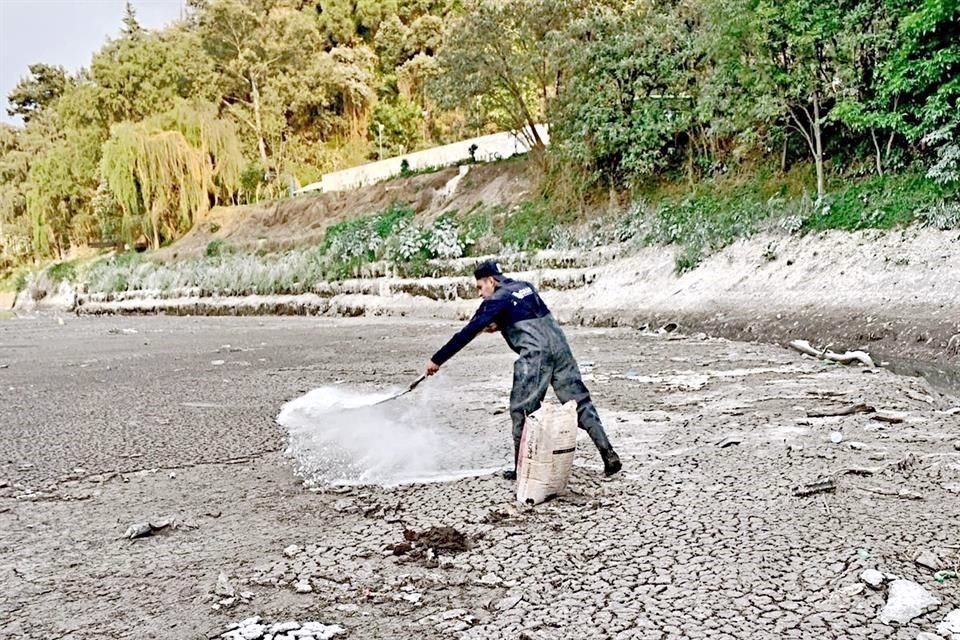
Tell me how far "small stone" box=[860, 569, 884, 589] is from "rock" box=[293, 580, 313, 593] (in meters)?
2.33

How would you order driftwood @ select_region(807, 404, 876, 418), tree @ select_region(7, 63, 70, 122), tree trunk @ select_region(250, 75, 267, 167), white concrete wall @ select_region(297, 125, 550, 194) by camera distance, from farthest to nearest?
tree @ select_region(7, 63, 70, 122), tree trunk @ select_region(250, 75, 267, 167), white concrete wall @ select_region(297, 125, 550, 194), driftwood @ select_region(807, 404, 876, 418)

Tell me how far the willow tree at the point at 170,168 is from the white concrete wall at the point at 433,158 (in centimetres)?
469

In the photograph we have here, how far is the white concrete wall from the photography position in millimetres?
33812

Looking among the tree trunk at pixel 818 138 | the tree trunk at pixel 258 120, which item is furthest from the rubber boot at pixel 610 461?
the tree trunk at pixel 258 120

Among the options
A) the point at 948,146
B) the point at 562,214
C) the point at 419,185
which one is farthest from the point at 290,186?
the point at 948,146

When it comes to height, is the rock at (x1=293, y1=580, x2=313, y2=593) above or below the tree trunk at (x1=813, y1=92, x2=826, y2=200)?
below

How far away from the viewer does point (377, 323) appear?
21078mm

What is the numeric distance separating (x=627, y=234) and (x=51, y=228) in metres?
46.1

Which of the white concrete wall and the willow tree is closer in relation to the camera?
the white concrete wall

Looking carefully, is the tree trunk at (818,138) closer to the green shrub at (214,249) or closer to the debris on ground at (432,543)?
the debris on ground at (432,543)

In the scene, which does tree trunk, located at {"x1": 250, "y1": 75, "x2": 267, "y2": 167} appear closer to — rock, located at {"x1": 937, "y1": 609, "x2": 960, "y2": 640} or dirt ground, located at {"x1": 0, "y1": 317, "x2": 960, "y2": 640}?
dirt ground, located at {"x1": 0, "y1": 317, "x2": 960, "y2": 640}

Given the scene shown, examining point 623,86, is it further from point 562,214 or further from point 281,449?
point 281,449

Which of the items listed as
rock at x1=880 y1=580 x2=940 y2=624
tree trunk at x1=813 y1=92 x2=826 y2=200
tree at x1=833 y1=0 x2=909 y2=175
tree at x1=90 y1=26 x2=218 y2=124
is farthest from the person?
tree at x1=90 y1=26 x2=218 y2=124

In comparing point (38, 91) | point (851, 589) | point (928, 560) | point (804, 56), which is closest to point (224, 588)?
point (851, 589)
